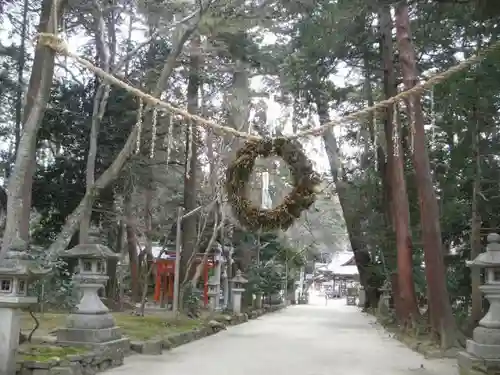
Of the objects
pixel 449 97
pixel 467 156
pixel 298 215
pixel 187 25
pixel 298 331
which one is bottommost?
pixel 298 331

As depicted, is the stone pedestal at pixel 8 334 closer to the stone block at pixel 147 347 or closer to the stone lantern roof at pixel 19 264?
the stone lantern roof at pixel 19 264

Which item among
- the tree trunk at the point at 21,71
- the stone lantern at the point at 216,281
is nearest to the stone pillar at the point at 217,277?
the stone lantern at the point at 216,281

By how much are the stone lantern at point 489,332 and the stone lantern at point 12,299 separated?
5136mm

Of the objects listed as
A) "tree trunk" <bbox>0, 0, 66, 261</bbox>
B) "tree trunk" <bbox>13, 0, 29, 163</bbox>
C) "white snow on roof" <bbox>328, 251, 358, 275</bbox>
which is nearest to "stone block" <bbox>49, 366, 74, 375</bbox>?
"tree trunk" <bbox>0, 0, 66, 261</bbox>

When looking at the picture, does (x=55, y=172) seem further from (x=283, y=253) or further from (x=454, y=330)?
(x=283, y=253)

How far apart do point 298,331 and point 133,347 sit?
246 inches

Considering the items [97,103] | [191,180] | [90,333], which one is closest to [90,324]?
[90,333]

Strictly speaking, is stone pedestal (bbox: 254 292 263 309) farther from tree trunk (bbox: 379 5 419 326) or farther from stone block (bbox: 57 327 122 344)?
stone block (bbox: 57 327 122 344)

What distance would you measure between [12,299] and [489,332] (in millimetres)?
5467

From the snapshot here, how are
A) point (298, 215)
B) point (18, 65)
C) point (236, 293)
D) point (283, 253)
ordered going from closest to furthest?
1. point (298, 215)
2. point (18, 65)
3. point (236, 293)
4. point (283, 253)

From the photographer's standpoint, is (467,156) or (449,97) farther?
(467,156)

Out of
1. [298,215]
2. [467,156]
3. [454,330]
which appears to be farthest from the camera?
[467,156]

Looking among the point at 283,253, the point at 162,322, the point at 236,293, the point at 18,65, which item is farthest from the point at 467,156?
the point at 283,253

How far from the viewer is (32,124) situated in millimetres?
9602
